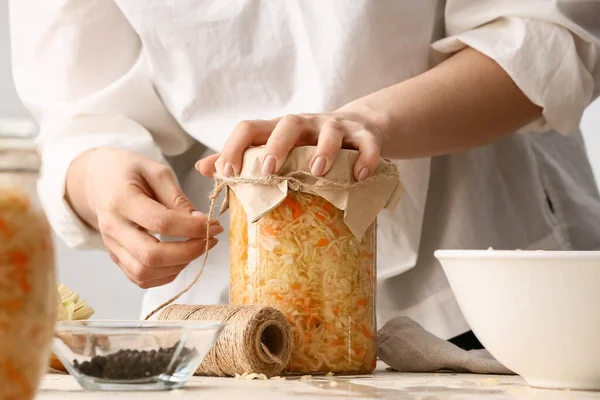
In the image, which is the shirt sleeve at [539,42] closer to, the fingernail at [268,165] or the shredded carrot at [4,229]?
the fingernail at [268,165]

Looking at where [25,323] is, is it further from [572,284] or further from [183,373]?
[572,284]

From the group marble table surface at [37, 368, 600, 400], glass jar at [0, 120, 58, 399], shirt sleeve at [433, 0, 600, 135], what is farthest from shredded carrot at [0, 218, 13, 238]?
shirt sleeve at [433, 0, 600, 135]

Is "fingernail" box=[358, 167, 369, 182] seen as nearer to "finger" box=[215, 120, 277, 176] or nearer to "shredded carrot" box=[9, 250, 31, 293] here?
"finger" box=[215, 120, 277, 176]

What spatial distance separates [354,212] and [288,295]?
9 centimetres

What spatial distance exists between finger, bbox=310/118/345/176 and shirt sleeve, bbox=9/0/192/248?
17.4 inches

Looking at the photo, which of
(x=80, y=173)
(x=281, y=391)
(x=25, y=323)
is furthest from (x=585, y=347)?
(x=80, y=173)

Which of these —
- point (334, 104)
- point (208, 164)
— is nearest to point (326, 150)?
point (208, 164)

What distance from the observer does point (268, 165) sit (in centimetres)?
73

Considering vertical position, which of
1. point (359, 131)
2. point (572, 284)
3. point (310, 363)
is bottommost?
point (310, 363)

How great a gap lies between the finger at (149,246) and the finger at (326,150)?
0.60ft

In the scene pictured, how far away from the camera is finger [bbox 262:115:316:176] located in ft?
2.39

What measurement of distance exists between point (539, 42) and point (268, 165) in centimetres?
50

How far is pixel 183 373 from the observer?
1.95ft

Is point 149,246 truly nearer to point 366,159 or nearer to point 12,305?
point 366,159
